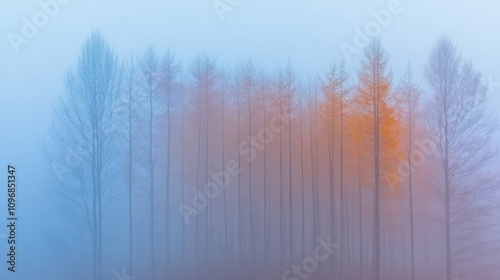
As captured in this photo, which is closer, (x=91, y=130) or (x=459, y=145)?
(x=91, y=130)

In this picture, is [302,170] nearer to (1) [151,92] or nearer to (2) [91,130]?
(1) [151,92]

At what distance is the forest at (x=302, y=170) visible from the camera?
501 centimetres

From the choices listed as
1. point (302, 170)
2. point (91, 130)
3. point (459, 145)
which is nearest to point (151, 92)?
point (91, 130)

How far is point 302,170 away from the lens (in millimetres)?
5133

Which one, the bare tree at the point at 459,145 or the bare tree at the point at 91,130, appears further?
the bare tree at the point at 459,145

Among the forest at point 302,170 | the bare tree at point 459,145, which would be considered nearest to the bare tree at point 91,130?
the forest at point 302,170

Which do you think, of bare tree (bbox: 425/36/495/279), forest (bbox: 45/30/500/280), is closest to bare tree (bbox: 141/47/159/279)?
forest (bbox: 45/30/500/280)

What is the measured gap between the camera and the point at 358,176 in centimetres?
513

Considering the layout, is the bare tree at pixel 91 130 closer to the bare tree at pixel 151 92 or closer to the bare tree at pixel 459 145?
the bare tree at pixel 151 92

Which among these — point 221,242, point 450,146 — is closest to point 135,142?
point 221,242

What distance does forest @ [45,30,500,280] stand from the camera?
5008mm

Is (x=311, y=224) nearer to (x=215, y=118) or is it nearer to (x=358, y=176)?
(x=358, y=176)

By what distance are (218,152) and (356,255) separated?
1.53 meters

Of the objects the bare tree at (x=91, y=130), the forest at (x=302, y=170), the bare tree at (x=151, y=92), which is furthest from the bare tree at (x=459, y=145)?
the bare tree at (x=91, y=130)
